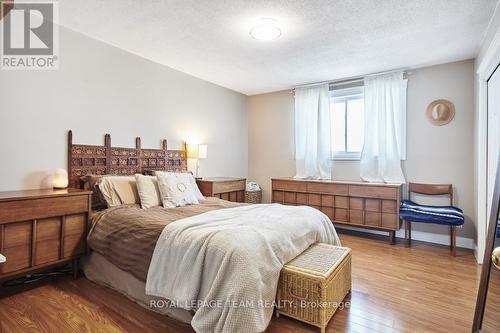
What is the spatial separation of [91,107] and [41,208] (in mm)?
1308

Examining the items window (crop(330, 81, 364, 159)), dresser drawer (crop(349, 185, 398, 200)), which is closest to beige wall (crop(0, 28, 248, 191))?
window (crop(330, 81, 364, 159))

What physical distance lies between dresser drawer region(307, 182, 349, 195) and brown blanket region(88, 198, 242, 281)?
2.11m

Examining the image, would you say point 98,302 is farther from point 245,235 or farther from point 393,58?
point 393,58

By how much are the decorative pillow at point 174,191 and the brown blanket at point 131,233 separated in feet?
0.54

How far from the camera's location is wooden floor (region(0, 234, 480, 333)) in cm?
180

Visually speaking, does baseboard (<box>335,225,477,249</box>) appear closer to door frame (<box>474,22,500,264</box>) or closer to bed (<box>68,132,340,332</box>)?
door frame (<box>474,22,500,264</box>)

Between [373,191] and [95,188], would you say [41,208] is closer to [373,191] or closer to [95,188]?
[95,188]

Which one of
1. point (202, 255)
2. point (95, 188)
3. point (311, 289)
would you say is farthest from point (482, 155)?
point (95, 188)

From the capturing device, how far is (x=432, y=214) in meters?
3.22

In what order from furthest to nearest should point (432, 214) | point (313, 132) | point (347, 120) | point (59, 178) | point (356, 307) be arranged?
point (313, 132), point (347, 120), point (432, 214), point (59, 178), point (356, 307)

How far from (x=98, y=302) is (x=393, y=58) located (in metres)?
4.19

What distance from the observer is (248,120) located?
5.55 m

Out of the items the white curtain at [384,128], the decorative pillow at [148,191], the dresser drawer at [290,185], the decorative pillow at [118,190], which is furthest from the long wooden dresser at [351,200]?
the decorative pillow at [118,190]

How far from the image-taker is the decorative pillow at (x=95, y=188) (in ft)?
9.02
